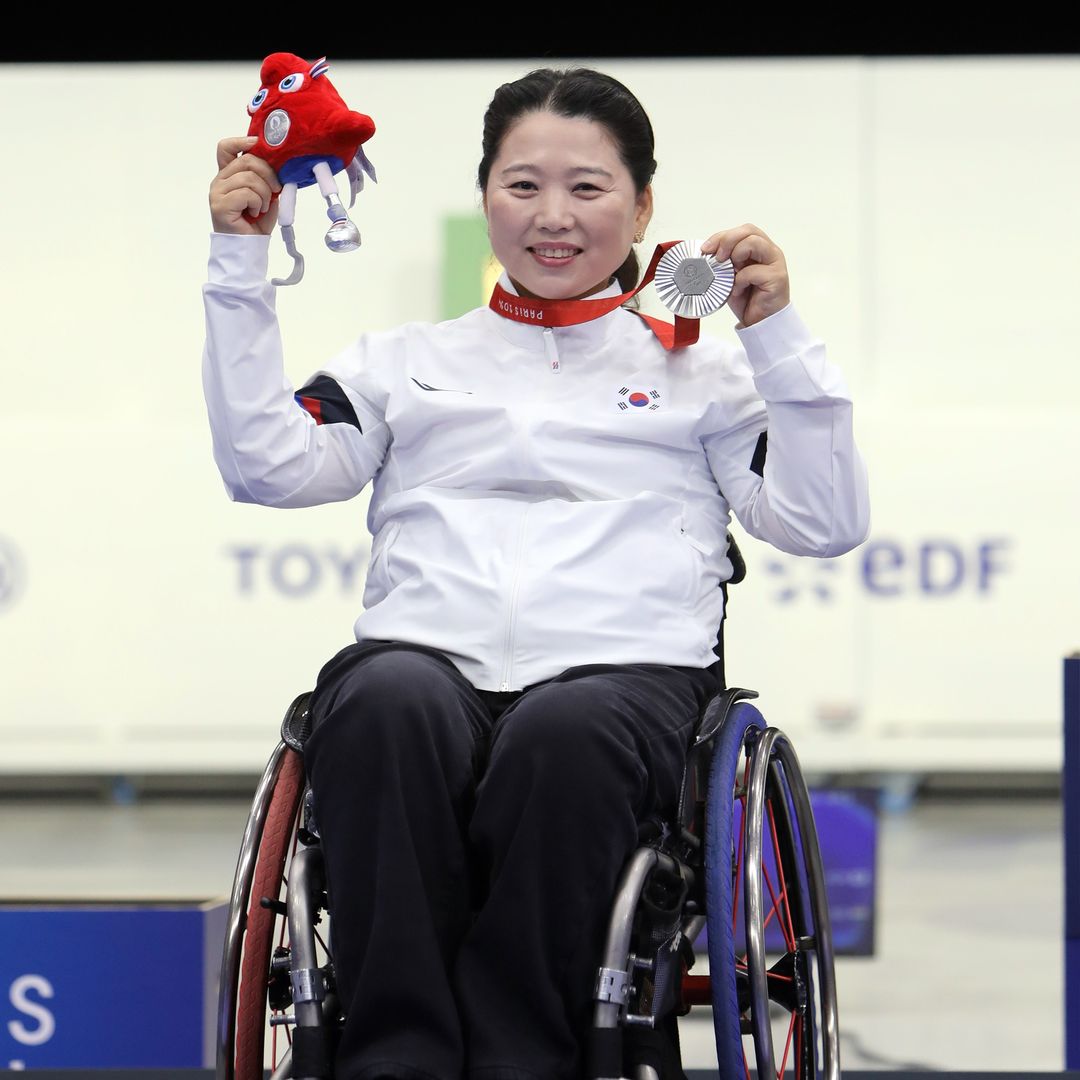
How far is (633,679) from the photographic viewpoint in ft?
4.81

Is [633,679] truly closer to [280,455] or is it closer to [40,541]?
[280,455]

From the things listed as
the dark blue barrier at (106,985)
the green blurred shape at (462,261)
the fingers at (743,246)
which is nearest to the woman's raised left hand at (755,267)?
the fingers at (743,246)

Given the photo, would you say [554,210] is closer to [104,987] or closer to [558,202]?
[558,202]

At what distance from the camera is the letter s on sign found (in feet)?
7.07

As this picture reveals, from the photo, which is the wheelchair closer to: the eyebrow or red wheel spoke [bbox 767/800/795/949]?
red wheel spoke [bbox 767/800/795/949]

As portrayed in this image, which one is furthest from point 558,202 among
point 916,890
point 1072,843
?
point 916,890

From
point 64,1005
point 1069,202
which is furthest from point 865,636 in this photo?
point 64,1005

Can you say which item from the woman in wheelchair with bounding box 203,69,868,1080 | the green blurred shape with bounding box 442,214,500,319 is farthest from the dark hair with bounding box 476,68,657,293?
the green blurred shape with bounding box 442,214,500,319

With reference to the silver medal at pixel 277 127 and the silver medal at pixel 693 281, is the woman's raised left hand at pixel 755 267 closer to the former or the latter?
the silver medal at pixel 693 281

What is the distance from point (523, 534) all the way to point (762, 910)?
A: 427 mm

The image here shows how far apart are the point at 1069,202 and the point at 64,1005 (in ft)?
12.8

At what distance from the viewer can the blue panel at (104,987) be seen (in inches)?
84.0

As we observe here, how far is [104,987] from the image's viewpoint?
2.14m

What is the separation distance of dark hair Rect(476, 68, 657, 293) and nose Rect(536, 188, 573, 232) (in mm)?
91
